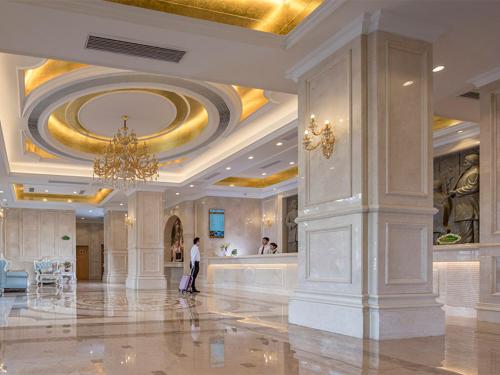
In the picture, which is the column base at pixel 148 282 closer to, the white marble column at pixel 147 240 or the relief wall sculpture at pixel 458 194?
the white marble column at pixel 147 240

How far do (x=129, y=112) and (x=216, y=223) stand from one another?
28.5 feet

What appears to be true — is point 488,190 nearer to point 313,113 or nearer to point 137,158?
point 313,113

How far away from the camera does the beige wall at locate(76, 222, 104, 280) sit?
29.9 meters

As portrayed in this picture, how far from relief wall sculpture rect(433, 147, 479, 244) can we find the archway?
41.6 ft

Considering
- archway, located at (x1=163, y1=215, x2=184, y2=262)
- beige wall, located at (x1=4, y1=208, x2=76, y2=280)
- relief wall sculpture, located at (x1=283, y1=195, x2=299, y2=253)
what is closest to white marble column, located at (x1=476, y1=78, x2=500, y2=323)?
relief wall sculpture, located at (x1=283, y1=195, x2=299, y2=253)

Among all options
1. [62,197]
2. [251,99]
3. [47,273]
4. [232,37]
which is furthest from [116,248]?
[232,37]

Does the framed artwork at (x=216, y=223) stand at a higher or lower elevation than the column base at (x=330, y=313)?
higher

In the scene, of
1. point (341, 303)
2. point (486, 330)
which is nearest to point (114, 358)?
point (341, 303)

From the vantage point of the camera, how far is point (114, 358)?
4137mm

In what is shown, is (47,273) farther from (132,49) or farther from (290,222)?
(132,49)

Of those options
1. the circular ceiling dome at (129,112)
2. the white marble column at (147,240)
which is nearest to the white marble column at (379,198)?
the circular ceiling dome at (129,112)

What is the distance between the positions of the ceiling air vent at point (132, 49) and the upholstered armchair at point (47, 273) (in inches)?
549

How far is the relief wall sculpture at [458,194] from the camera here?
1055 cm

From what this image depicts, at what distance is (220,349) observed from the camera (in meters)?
4.52
